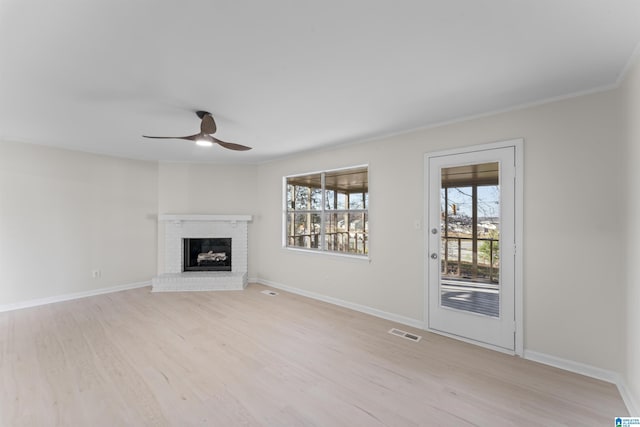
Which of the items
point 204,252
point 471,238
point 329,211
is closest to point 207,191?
point 204,252

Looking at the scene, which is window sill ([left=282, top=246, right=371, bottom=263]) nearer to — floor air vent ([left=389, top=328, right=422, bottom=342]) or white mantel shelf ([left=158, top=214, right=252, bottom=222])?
floor air vent ([left=389, top=328, right=422, bottom=342])

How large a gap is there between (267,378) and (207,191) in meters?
4.09

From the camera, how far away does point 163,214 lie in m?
5.31

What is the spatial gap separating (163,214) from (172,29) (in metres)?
4.45

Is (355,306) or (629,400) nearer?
→ (629,400)

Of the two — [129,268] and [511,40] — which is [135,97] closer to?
[511,40]

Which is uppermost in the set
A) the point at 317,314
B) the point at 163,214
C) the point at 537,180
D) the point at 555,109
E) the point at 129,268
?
the point at 555,109

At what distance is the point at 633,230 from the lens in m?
1.96

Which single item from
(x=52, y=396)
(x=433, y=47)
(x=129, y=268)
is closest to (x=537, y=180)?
(x=433, y=47)

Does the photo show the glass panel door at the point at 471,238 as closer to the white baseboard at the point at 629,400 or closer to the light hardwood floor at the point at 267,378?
the light hardwood floor at the point at 267,378

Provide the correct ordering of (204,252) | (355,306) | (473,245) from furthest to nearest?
1. (204,252)
2. (355,306)
3. (473,245)

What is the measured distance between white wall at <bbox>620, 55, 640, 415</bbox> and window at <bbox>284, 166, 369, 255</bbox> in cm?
247

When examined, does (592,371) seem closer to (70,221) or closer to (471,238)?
(471,238)

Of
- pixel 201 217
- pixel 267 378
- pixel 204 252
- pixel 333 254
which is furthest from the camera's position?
pixel 204 252
